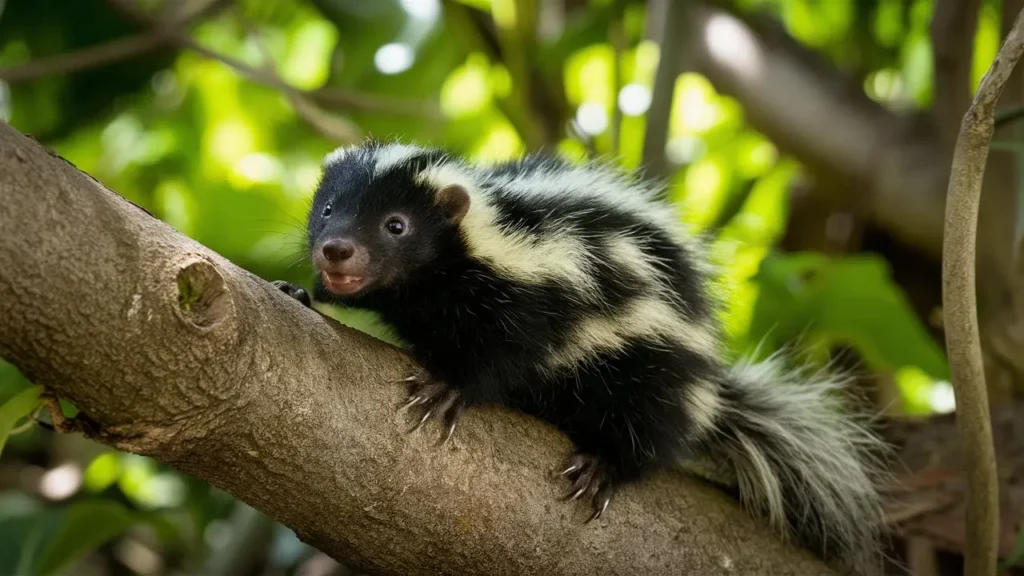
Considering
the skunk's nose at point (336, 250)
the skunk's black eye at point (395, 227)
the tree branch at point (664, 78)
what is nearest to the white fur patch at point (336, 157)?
the skunk's black eye at point (395, 227)

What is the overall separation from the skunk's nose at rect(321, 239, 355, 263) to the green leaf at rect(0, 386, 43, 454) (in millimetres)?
824

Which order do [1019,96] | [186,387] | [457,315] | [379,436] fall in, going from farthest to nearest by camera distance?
[1019,96] → [457,315] → [379,436] → [186,387]

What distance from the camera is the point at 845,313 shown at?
3357 mm

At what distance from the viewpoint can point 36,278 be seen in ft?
4.80

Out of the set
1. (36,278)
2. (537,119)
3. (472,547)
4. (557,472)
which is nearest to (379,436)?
(472,547)

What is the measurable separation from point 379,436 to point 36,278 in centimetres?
75

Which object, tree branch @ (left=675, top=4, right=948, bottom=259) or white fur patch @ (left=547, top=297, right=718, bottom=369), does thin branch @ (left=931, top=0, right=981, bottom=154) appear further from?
white fur patch @ (left=547, top=297, right=718, bottom=369)

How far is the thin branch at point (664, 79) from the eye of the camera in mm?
3648

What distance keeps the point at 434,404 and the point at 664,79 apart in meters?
1.98

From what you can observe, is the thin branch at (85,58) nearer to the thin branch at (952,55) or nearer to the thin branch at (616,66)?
the thin branch at (616,66)

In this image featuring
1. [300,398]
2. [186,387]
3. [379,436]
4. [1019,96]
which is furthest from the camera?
[1019,96]

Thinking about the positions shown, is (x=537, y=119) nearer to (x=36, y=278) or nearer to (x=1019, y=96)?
(x=1019, y=96)

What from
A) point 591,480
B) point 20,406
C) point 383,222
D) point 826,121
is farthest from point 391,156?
point 826,121

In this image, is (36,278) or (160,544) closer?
(36,278)
